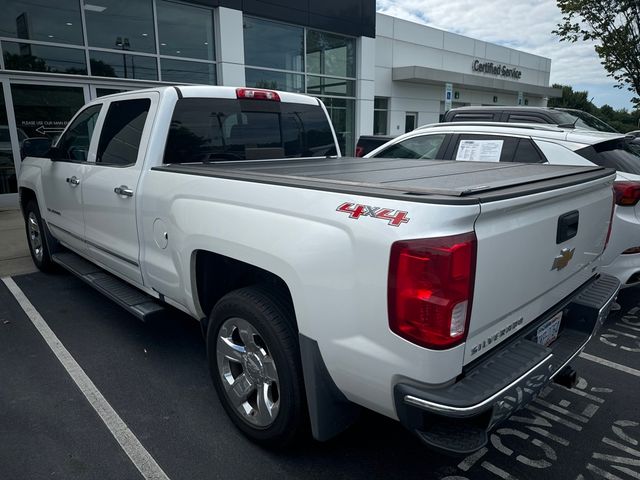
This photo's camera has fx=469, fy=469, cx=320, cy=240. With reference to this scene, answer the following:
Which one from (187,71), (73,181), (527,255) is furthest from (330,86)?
(527,255)

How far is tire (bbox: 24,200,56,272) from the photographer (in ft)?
17.7

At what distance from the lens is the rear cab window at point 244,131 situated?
3.51 metres

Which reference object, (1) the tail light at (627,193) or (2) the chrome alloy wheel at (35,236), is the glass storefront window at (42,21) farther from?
(1) the tail light at (627,193)

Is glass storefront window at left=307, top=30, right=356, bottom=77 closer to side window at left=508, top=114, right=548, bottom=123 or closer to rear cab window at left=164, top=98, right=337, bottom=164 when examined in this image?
side window at left=508, top=114, right=548, bottom=123

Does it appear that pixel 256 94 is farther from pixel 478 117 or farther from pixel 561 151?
pixel 478 117

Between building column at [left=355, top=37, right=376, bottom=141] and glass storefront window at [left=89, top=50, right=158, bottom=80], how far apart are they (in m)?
7.39

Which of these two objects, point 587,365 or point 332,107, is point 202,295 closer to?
point 587,365

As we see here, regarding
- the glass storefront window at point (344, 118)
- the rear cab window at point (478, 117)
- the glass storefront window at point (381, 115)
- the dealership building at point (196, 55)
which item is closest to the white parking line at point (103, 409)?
the dealership building at point (196, 55)

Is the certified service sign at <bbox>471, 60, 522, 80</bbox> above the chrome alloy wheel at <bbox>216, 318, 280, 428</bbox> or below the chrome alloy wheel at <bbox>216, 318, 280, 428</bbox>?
above

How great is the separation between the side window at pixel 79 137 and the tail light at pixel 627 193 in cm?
469

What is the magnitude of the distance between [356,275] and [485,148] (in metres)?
3.76

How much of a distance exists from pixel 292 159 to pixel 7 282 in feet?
12.4

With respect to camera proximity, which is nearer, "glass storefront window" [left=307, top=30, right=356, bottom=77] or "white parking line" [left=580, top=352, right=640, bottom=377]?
"white parking line" [left=580, top=352, right=640, bottom=377]

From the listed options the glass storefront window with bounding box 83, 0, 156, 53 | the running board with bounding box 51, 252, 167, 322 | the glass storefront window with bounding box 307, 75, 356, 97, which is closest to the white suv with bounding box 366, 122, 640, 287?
the running board with bounding box 51, 252, 167, 322
